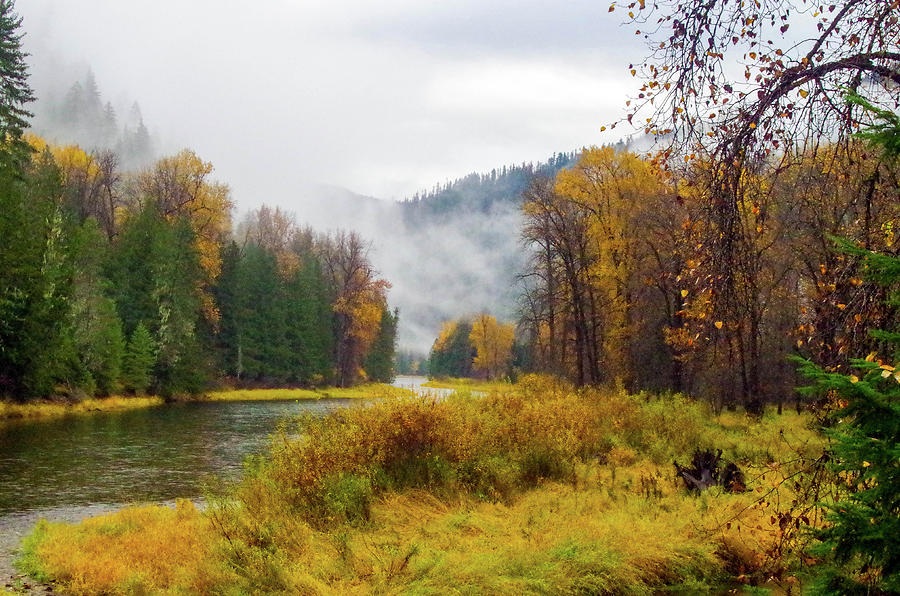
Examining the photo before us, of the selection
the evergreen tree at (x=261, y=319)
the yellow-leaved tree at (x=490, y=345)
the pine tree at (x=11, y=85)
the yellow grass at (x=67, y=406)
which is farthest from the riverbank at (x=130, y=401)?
the yellow-leaved tree at (x=490, y=345)

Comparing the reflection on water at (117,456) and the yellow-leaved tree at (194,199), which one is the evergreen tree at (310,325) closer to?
the yellow-leaved tree at (194,199)

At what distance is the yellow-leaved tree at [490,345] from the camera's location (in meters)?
96.4

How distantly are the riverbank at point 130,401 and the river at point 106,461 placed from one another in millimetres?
1111

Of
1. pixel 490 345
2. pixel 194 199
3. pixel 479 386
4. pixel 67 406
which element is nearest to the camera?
pixel 67 406

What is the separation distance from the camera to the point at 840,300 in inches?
202

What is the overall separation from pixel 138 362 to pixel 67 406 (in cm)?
685

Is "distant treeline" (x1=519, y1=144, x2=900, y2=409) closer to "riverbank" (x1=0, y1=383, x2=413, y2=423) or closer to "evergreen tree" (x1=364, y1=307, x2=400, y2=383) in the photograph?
"riverbank" (x1=0, y1=383, x2=413, y2=423)

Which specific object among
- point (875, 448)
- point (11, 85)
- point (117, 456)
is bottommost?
point (117, 456)

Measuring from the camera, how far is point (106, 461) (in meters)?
18.5

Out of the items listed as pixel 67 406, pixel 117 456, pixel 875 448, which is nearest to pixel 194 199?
pixel 67 406

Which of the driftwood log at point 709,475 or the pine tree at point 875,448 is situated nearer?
the pine tree at point 875,448

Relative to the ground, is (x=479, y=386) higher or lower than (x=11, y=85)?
lower

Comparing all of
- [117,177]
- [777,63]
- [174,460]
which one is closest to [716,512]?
[777,63]

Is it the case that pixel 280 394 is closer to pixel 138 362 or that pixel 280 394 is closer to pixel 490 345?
pixel 138 362
